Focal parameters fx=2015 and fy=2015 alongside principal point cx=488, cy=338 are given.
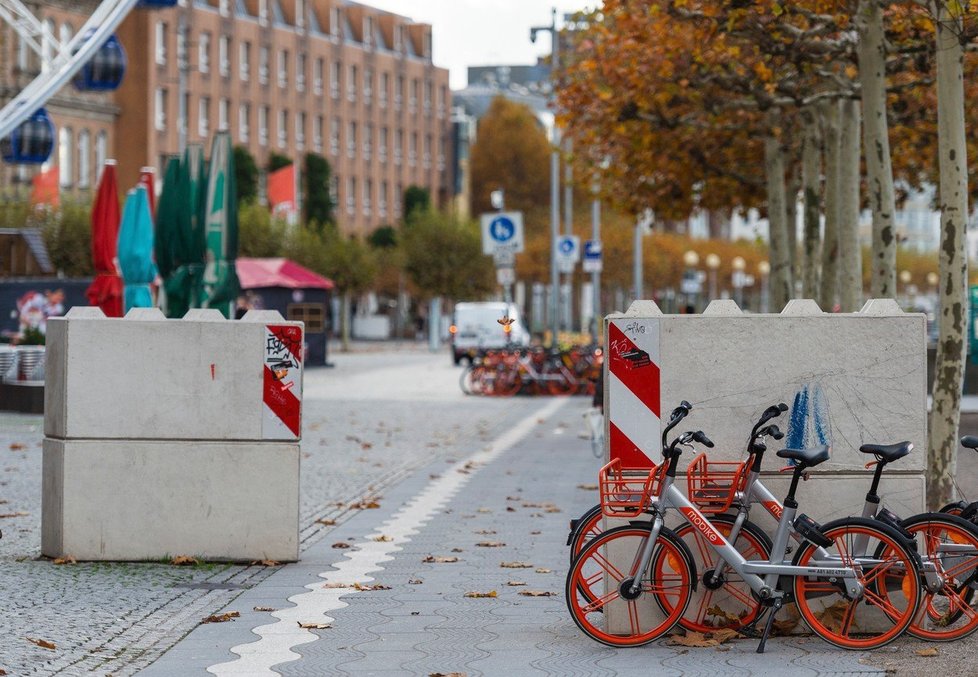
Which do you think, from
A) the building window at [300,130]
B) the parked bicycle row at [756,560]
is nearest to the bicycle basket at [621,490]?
the parked bicycle row at [756,560]

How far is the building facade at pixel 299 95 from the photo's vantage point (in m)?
93.4

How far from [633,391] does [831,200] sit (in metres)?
17.3

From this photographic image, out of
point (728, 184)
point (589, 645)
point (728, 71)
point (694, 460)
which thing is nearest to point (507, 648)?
Result: point (589, 645)

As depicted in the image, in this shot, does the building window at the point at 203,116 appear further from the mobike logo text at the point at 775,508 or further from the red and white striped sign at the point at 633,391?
the mobike logo text at the point at 775,508

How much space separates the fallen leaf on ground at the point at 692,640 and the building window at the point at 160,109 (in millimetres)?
87923

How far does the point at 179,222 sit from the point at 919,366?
19.1m

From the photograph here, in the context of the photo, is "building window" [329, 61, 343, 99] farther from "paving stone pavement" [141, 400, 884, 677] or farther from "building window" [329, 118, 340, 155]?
"paving stone pavement" [141, 400, 884, 677]

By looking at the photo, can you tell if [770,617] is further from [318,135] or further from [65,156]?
[318,135]

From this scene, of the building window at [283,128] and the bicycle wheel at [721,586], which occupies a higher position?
the building window at [283,128]

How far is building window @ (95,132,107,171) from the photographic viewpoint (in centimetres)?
8994

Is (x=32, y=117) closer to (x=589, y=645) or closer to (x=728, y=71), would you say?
(x=728, y=71)

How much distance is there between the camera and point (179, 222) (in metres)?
26.7

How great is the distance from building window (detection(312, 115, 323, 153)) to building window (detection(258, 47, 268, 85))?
18.4ft

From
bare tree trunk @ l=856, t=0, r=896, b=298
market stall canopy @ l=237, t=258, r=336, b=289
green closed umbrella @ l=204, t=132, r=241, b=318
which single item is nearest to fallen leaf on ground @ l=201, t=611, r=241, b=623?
bare tree trunk @ l=856, t=0, r=896, b=298
